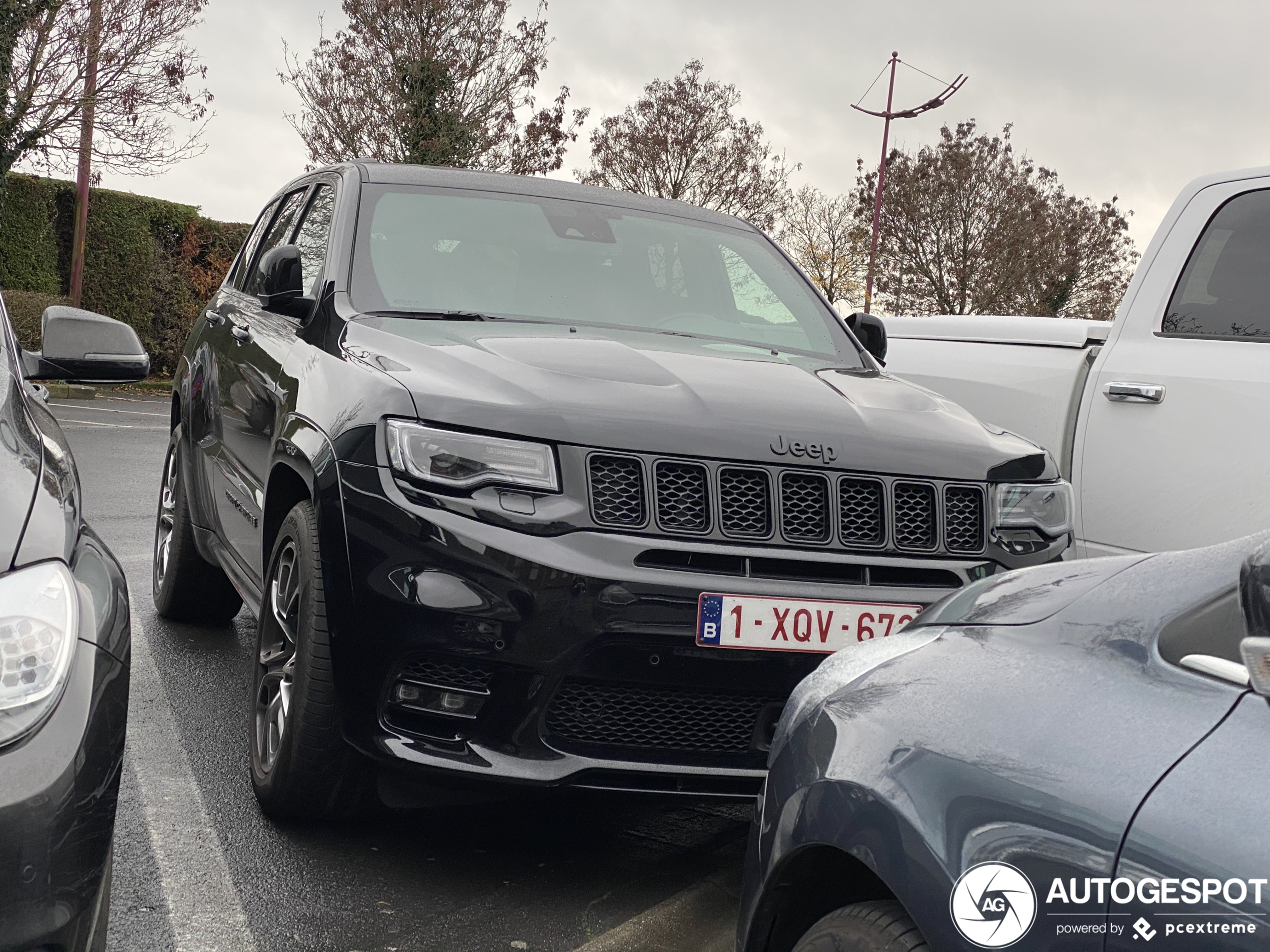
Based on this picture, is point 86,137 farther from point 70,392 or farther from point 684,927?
point 684,927

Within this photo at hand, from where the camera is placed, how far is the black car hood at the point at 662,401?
3.22 meters

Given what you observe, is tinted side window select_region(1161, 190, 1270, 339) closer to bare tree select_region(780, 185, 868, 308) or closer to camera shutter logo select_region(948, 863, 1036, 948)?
camera shutter logo select_region(948, 863, 1036, 948)

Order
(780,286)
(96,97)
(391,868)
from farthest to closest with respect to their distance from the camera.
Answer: (96,97), (780,286), (391,868)

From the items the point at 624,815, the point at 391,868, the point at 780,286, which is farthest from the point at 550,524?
the point at 780,286

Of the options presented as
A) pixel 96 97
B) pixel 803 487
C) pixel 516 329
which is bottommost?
pixel 803 487

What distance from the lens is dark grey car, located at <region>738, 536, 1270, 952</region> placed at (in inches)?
52.6

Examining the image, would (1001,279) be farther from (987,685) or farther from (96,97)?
(987,685)

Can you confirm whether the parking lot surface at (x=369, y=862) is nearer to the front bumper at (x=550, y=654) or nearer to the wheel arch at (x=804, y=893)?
the front bumper at (x=550, y=654)

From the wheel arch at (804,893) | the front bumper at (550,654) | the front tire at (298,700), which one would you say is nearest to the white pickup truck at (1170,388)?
the front bumper at (550,654)

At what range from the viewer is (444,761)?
10.3 feet

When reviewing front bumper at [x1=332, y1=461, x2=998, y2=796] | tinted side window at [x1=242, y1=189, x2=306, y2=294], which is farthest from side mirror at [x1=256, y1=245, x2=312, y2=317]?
front bumper at [x1=332, y1=461, x2=998, y2=796]

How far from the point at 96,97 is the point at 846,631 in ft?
72.6

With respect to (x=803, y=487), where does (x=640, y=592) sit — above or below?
below

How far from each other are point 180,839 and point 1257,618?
2931mm
